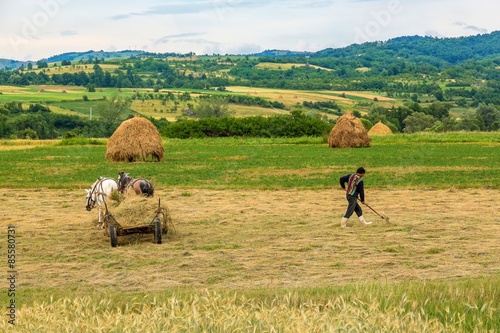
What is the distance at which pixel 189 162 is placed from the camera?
147 ft

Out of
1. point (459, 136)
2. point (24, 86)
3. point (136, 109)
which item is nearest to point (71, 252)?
point (459, 136)

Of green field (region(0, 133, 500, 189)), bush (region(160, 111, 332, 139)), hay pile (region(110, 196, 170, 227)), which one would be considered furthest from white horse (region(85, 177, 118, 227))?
bush (region(160, 111, 332, 139))

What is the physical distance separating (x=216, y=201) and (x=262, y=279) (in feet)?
43.4

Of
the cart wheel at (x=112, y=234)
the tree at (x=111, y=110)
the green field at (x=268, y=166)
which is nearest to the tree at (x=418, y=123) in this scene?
the tree at (x=111, y=110)

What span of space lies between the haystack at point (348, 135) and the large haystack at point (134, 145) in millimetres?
17325

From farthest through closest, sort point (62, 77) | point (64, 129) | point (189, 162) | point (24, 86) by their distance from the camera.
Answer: point (62, 77) → point (24, 86) → point (64, 129) → point (189, 162)

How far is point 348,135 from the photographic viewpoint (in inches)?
2322

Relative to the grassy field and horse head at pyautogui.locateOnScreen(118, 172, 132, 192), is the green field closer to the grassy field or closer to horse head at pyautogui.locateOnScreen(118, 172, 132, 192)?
horse head at pyautogui.locateOnScreen(118, 172, 132, 192)

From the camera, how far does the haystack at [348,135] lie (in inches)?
2320

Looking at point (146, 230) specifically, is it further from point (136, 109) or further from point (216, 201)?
point (136, 109)

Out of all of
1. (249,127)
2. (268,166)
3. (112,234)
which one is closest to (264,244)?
(112,234)

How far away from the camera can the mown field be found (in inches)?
285

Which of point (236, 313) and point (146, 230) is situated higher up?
point (236, 313)

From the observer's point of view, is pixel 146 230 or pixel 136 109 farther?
pixel 136 109
